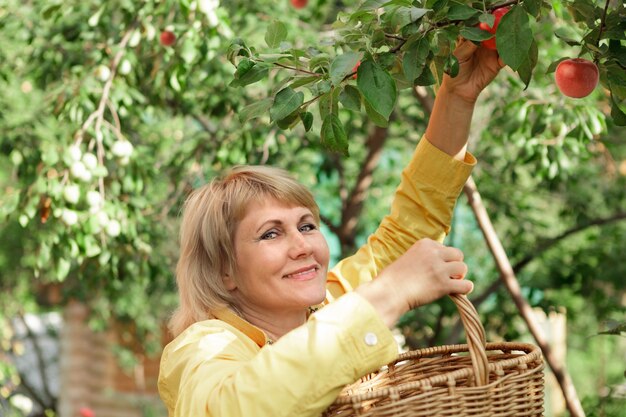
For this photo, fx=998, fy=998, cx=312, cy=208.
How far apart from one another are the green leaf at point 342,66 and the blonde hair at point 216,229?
366 mm

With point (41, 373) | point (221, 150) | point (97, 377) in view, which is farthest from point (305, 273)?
point (97, 377)

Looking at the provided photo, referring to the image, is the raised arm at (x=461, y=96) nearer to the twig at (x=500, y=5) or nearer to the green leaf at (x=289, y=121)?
the twig at (x=500, y=5)

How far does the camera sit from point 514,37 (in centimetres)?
156

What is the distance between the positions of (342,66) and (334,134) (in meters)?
0.18

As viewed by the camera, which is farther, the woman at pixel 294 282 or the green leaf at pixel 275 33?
the green leaf at pixel 275 33

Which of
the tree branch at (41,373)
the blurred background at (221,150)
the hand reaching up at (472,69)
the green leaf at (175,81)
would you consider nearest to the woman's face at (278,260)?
the hand reaching up at (472,69)

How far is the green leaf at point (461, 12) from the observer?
1.58 metres

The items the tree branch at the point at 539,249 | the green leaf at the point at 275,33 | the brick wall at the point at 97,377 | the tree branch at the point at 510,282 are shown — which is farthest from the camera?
the brick wall at the point at 97,377

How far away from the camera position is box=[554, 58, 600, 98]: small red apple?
186 cm

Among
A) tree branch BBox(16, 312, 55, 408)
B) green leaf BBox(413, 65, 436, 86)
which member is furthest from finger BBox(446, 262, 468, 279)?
tree branch BBox(16, 312, 55, 408)

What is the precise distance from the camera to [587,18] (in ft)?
5.77

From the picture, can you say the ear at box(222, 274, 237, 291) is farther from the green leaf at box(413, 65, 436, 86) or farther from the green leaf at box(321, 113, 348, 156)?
the green leaf at box(413, 65, 436, 86)

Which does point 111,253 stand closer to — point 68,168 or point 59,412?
point 68,168

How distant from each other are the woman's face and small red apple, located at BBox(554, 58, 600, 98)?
549mm
